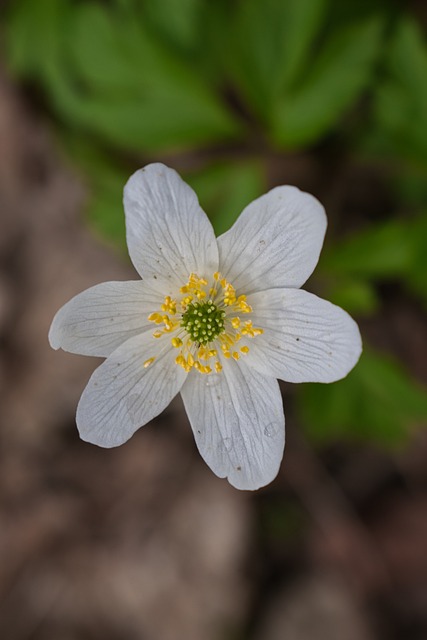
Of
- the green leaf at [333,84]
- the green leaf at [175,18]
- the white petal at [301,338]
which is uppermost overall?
the green leaf at [175,18]

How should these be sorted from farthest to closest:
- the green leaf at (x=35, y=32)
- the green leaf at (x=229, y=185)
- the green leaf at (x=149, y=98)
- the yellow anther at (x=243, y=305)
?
the green leaf at (x=35, y=32)
the green leaf at (x=149, y=98)
the green leaf at (x=229, y=185)
the yellow anther at (x=243, y=305)

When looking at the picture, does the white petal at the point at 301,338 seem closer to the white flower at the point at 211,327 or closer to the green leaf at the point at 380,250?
the white flower at the point at 211,327

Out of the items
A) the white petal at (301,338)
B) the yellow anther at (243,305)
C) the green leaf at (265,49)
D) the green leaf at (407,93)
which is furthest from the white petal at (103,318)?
the green leaf at (407,93)

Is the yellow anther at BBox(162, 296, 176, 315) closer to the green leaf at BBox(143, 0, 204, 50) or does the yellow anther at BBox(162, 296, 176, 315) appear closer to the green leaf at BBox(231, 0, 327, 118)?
the green leaf at BBox(231, 0, 327, 118)

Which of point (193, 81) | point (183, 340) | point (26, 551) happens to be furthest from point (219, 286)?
point (26, 551)

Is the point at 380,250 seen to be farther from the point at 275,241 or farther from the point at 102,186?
the point at 102,186

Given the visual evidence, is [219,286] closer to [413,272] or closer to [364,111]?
[413,272]
